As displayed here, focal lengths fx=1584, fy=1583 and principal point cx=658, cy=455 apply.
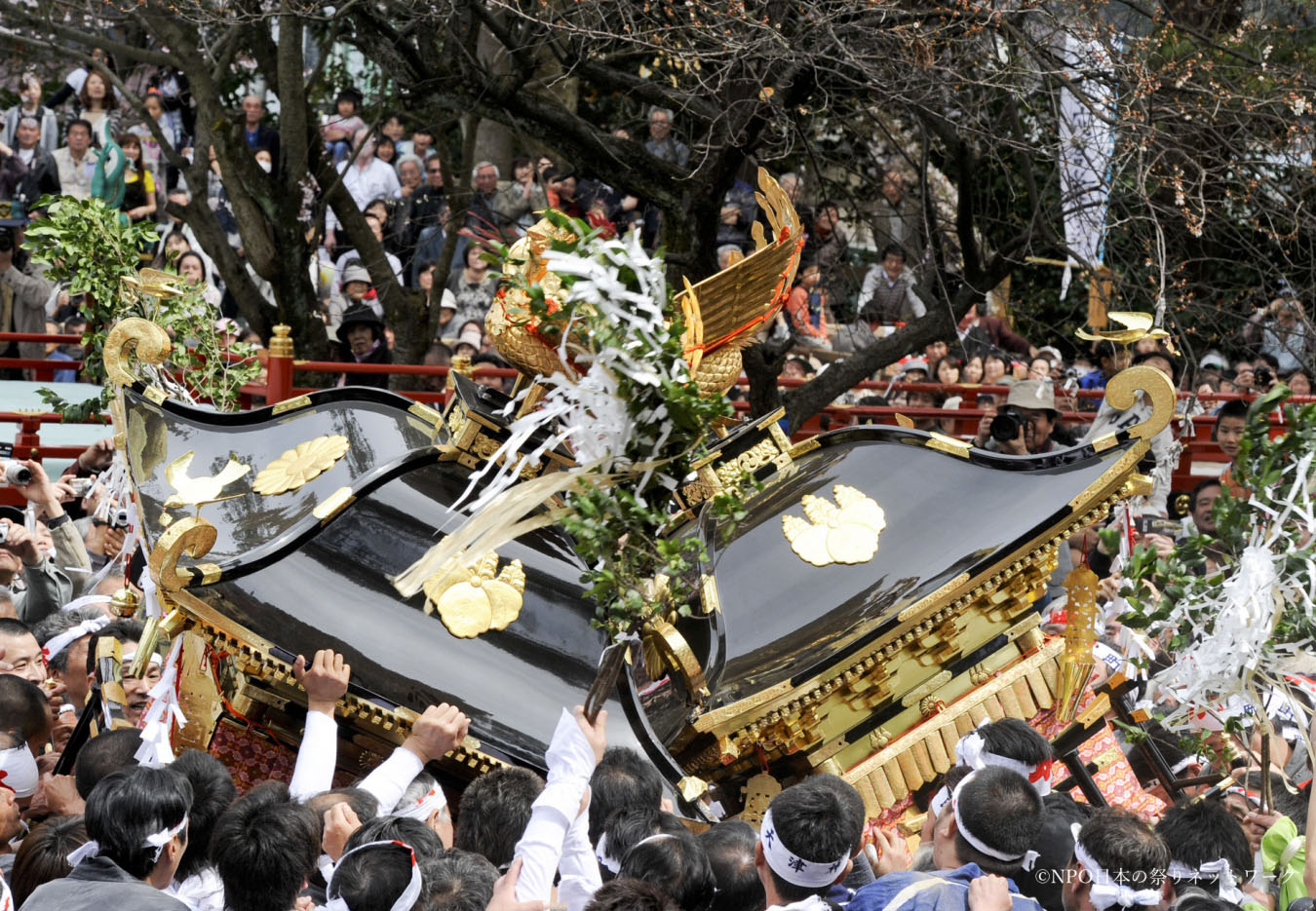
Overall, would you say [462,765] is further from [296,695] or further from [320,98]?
[320,98]

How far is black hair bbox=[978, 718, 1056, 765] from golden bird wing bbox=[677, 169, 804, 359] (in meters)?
1.31

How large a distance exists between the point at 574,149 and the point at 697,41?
729mm

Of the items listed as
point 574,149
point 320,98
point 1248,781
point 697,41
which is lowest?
point 320,98

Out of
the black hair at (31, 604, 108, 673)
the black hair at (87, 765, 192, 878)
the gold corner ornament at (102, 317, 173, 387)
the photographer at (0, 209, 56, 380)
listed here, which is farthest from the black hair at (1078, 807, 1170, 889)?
the photographer at (0, 209, 56, 380)

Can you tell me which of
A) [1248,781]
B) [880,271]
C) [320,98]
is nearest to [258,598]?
[1248,781]

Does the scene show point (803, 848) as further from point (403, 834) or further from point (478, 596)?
point (478, 596)

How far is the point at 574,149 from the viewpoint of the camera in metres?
7.14

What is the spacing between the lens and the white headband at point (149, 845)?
304cm

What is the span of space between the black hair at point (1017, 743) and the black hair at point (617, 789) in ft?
2.80

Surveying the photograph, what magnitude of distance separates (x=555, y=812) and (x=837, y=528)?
2.31 m

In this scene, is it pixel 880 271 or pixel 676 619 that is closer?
pixel 676 619

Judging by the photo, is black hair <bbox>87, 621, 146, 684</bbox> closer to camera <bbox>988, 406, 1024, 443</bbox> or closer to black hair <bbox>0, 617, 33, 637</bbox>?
black hair <bbox>0, 617, 33, 637</bbox>

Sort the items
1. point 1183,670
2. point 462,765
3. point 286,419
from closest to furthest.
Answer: point 1183,670, point 462,765, point 286,419

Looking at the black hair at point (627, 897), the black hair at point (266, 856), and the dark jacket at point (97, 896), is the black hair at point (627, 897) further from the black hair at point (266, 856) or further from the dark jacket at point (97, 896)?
the dark jacket at point (97, 896)
